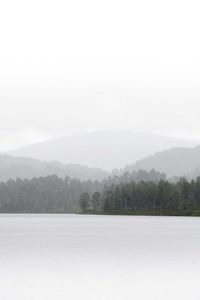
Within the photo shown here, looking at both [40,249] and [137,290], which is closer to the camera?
[137,290]

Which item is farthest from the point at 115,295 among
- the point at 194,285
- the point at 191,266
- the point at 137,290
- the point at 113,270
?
the point at 191,266

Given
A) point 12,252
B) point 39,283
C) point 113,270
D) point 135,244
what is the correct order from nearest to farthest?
point 39,283 → point 113,270 → point 12,252 → point 135,244

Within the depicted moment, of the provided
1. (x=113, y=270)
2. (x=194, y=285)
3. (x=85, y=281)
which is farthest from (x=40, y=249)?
(x=194, y=285)

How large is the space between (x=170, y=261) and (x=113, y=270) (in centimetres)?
1077

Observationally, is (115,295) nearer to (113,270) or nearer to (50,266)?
(113,270)

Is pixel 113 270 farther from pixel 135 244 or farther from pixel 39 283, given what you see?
pixel 135 244

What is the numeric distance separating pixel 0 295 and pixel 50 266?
21.6 m

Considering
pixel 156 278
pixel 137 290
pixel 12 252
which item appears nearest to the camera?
pixel 137 290

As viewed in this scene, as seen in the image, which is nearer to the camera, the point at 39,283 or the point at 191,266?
the point at 39,283

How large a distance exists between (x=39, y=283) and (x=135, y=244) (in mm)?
48795

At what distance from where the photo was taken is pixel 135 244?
10394 cm

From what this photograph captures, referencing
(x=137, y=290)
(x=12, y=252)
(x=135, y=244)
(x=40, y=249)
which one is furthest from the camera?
(x=135, y=244)

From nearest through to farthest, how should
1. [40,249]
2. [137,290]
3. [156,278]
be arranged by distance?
[137,290]
[156,278]
[40,249]

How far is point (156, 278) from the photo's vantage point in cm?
6019
